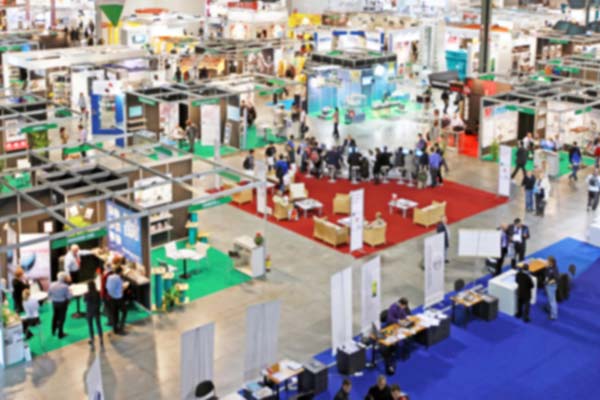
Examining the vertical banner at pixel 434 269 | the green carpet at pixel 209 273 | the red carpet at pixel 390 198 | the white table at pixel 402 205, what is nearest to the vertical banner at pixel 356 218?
the red carpet at pixel 390 198

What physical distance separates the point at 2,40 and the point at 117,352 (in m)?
25.7

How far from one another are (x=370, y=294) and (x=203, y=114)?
14.4 m

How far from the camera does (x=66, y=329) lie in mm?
14812

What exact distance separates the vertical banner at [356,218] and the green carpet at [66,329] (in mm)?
4844

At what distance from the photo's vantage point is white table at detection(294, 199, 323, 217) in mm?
20922

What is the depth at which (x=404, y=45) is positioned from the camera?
42375mm

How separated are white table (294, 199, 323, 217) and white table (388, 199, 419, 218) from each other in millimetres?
1790

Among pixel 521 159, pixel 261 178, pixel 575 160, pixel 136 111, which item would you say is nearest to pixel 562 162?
pixel 575 160

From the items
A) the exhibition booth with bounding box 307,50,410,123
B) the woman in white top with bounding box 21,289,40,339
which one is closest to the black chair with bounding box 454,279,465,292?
the woman in white top with bounding box 21,289,40,339

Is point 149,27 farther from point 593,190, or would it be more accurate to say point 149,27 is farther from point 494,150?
point 593,190

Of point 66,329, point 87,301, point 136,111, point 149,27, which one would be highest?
point 149,27

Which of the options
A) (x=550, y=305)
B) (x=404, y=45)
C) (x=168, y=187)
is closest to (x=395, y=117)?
(x=404, y=45)

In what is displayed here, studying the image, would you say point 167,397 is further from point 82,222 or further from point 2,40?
point 2,40

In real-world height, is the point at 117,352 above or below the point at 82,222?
below
